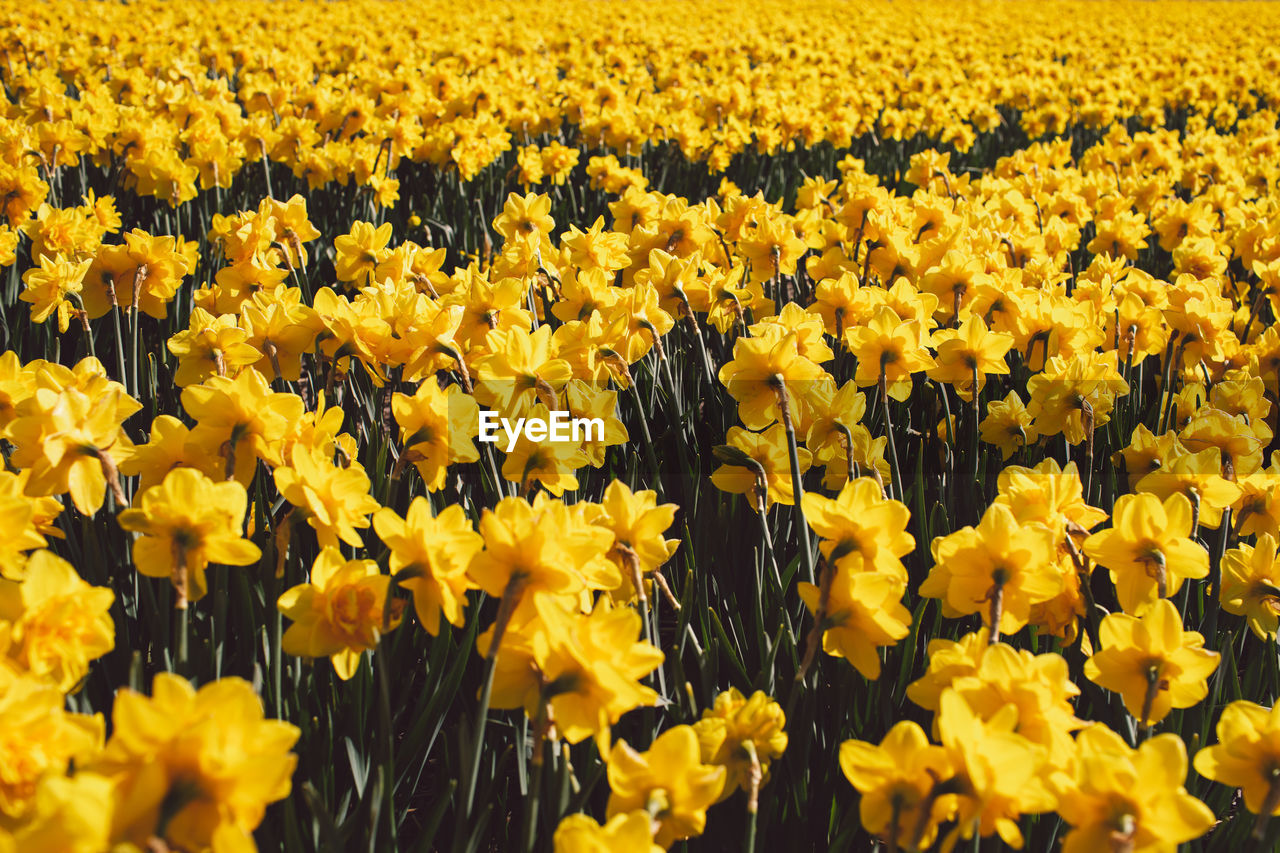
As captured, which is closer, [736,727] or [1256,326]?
[736,727]

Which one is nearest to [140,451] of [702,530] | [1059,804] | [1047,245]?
[702,530]

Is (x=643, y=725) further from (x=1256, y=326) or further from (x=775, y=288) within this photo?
(x=1256, y=326)

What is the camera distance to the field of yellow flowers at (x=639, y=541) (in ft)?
3.43

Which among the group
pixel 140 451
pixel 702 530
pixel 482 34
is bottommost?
pixel 702 530

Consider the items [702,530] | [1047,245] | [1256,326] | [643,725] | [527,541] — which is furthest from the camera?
[1047,245]

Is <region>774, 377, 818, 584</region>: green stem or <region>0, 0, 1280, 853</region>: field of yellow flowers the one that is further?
<region>774, 377, 818, 584</region>: green stem

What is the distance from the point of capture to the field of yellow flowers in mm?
1046

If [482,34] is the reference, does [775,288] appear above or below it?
below

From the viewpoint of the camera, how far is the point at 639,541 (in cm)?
142

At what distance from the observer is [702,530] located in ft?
7.11

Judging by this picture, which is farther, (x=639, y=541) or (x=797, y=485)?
(x=797, y=485)

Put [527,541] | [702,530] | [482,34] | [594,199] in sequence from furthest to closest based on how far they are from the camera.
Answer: [482,34]
[594,199]
[702,530]
[527,541]

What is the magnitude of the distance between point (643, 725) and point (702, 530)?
765mm

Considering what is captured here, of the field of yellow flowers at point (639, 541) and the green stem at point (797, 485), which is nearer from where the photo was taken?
the field of yellow flowers at point (639, 541)
